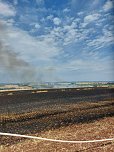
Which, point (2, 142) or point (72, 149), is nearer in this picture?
point (72, 149)

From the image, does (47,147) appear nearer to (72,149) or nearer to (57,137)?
(72,149)

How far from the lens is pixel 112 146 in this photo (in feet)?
46.4

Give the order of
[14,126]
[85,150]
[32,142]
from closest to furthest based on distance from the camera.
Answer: [85,150] < [32,142] < [14,126]

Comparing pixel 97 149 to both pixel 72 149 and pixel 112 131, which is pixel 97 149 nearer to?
pixel 72 149

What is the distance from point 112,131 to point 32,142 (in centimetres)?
498

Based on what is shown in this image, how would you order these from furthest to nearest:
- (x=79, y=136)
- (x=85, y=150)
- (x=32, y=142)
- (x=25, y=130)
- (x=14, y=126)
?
1. (x=14, y=126)
2. (x=25, y=130)
3. (x=79, y=136)
4. (x=32, y=142)
5. (x=85, y=150)

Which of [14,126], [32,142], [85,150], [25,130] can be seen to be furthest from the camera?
[14,126]

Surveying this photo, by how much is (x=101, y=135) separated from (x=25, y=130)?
716 centimetres

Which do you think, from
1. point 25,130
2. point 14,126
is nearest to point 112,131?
point 25,130

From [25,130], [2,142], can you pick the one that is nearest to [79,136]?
[2,142]

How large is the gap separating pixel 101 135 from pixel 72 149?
12.1 ft

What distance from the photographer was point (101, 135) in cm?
1725

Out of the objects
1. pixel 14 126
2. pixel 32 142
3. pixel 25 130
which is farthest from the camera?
pixel 14 126

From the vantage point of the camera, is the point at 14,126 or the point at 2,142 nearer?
the point at 2,142
